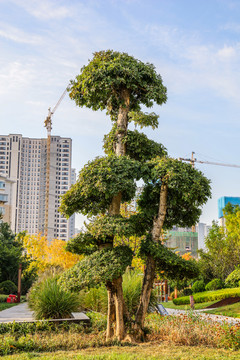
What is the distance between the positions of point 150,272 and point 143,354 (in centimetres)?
168

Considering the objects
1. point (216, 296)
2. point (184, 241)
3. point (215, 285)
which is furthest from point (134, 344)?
point (184, 241)

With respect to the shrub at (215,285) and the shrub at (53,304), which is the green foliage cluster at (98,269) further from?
the shrub at (215,285)

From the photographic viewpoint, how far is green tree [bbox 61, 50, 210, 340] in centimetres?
649

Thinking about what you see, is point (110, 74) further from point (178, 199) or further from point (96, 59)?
point (178, 199)

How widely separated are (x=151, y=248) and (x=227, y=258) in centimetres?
1489

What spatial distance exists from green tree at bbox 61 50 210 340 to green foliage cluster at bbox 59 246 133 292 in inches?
0.6

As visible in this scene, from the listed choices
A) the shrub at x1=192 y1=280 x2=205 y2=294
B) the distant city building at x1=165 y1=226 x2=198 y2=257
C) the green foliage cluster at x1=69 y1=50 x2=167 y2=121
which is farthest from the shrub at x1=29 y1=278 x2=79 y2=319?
the distant city building at x1=165 y1=226 x2=198 y2=257

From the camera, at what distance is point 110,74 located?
739 cm

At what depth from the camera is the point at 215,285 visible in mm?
19359

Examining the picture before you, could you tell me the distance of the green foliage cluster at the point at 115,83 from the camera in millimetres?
7379

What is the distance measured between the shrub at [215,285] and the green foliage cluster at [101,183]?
45.7 feet

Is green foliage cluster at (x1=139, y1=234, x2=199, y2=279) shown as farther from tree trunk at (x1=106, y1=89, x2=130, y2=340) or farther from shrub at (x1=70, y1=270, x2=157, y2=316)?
shrub at (x1=70, y1=270, x2=157, y2=316)

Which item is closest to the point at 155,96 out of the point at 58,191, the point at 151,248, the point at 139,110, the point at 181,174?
the point at 139,110

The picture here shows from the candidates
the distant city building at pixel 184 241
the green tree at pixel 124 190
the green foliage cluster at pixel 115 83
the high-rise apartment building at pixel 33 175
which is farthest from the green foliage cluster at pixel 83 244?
the high-rise apartment building at pixel 33 175
